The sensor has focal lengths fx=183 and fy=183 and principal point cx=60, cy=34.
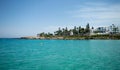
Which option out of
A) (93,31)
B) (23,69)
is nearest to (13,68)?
(23,69)

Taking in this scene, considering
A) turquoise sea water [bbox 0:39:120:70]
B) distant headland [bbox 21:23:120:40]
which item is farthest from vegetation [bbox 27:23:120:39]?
turquoise sea water [bbox 0:39:120:70]

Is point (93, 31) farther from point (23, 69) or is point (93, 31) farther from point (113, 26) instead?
point (23, 69)

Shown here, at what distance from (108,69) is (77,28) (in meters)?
128

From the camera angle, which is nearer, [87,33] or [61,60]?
[61,60]

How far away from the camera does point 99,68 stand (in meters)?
20.0

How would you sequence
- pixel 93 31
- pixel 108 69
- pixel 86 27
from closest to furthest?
pixel 108 69, pixel 86 27, pixel 93 31

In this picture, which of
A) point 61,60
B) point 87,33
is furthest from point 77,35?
point 61,60

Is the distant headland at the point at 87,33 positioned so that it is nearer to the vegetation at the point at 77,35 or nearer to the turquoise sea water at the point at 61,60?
the vegetation at the point at 77,35

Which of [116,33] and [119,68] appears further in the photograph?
[116,33]

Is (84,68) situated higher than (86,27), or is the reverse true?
(86,27)

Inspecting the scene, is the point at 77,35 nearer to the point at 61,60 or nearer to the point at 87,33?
the point at 87,33

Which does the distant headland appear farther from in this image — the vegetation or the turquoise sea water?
the turquoise sea water

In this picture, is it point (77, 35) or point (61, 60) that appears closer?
point (61, 60)

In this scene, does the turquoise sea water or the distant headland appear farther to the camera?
the distant headland
